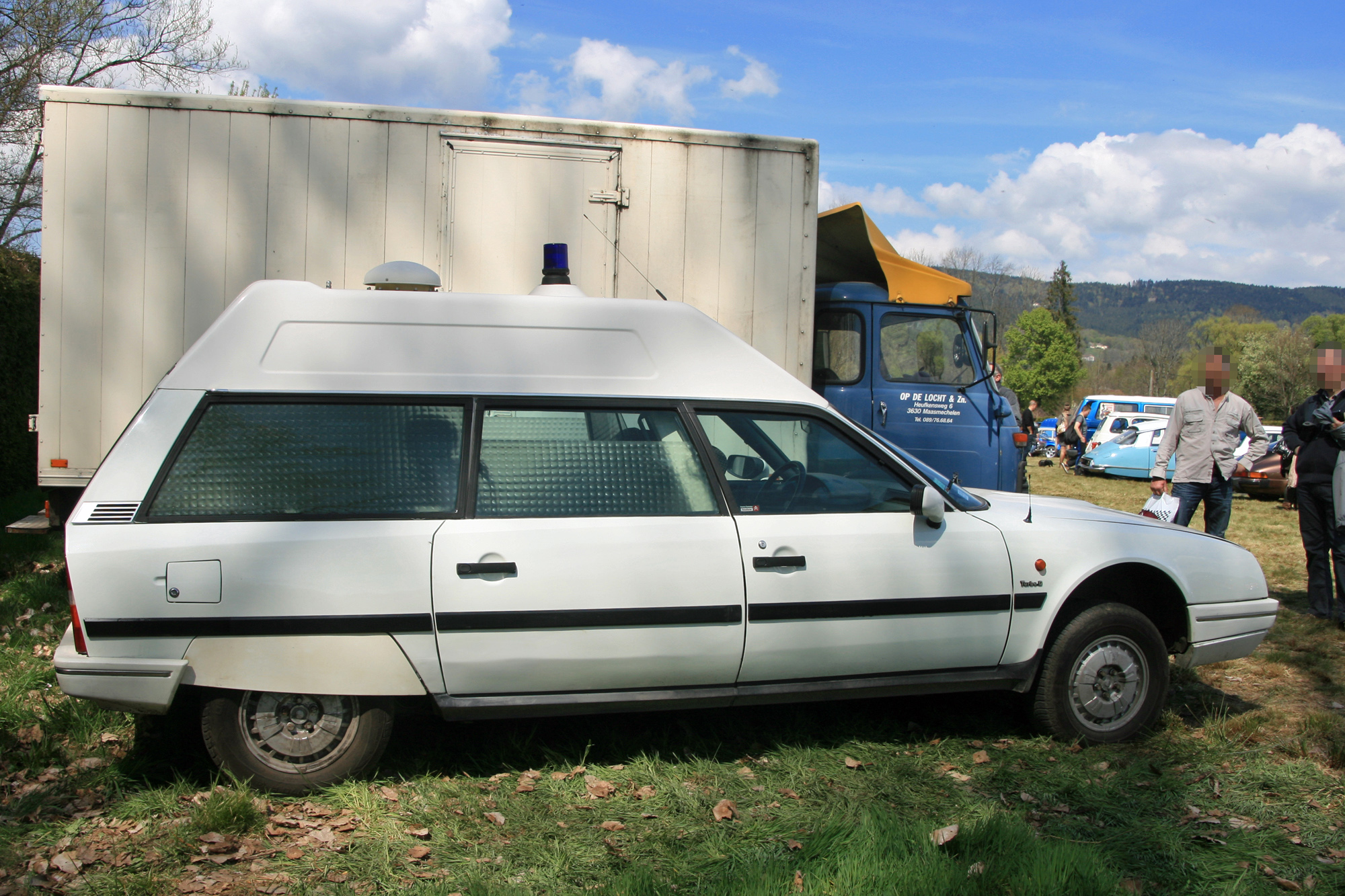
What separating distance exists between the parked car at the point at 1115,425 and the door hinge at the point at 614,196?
1651 centimetres

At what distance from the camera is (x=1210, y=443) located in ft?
22.6

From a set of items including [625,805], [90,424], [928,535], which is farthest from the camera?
[90,424]

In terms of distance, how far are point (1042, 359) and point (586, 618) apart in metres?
84.6

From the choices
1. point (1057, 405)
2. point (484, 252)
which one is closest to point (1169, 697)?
point (484, 252)

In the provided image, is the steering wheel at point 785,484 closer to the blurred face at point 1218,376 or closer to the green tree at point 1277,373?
the blurred face at point 1218,376

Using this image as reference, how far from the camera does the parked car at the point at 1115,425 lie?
20406 mm

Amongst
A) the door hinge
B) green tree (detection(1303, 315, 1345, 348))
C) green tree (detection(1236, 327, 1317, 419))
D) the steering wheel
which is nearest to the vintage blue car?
the door hinge

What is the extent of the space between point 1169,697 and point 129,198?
22.0ft

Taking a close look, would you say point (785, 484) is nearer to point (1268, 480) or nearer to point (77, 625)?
point (77, 625)

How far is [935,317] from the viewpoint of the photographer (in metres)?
7.71

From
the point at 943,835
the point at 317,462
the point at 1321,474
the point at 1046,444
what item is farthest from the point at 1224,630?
the point at 1046,444

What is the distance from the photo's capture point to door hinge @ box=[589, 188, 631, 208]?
623cm

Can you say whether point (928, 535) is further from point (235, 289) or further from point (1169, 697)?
point (235, 289)

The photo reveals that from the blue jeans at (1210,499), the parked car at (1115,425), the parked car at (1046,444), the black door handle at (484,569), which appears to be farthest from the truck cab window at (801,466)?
the parked car at (1046,444)
